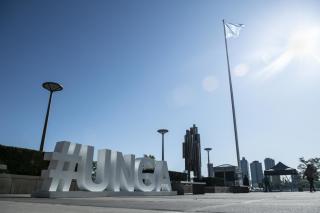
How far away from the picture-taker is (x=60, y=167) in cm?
1181

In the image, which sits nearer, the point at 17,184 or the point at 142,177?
the point at 17,184

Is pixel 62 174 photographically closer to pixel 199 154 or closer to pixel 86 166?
pixel 86 166

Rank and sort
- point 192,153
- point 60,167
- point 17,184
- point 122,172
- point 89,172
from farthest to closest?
point 192,153 → point 17,184 → point 122,172 → point 89,172 → point 60,167

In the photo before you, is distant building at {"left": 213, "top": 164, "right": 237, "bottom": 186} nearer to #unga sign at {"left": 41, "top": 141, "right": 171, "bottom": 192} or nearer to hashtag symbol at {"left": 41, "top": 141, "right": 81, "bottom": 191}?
#unga sign at {"left": 41, "top": 141, "right": 171, "bottom": 192}

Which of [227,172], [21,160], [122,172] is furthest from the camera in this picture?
[227,172]

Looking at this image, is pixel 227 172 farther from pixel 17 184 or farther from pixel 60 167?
pixel 60 167

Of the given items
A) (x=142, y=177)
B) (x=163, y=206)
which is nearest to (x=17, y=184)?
(x=142, y=177)

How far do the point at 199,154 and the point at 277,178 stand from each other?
10882 mm

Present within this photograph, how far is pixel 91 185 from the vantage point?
1321 centimetres

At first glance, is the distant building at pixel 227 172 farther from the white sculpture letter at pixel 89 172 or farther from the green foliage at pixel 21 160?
the white sculpture letter at pixel 89 172

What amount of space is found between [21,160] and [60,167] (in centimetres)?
853

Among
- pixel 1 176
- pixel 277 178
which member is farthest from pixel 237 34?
pixel 1 176

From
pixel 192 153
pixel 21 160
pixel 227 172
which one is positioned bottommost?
pixel 21 160

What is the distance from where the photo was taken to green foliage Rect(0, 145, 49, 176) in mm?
17781
